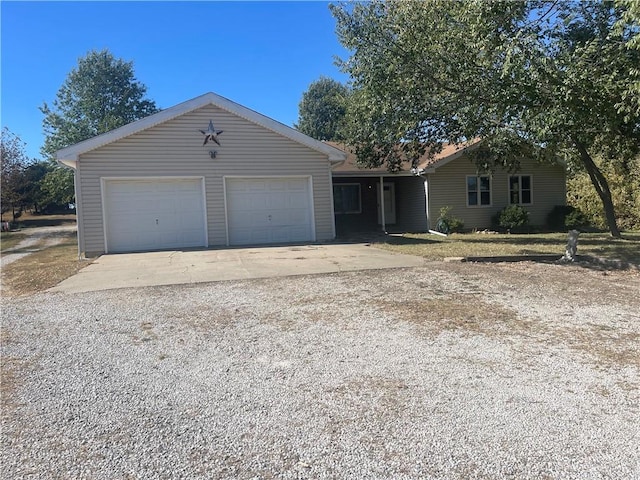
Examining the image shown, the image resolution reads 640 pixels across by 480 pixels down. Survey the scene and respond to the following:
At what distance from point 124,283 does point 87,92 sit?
27037mm

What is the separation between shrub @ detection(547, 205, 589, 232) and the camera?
64.1ft

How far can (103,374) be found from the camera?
404 cm

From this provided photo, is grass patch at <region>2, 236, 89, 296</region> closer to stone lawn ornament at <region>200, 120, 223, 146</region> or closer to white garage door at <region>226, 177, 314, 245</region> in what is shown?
white garage door at <region>226, 177, 314, 245</region>

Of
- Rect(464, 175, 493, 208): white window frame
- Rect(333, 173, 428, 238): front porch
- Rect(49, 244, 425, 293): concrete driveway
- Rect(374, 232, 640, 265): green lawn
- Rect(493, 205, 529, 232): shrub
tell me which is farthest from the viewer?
Rect(333, 173, 428, 238): front porch

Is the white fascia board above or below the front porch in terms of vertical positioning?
above

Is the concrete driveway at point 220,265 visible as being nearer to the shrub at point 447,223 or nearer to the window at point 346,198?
the shrub at point 447,223

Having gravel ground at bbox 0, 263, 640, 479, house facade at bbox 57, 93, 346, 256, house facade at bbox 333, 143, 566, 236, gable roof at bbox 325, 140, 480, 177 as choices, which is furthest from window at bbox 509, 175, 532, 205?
gravel ground at bbox 0, 263, 640, 479

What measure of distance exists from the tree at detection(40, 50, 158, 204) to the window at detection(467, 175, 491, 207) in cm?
2120

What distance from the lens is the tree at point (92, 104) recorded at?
29016 millimetres

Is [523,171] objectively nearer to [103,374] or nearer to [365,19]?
[365,19]

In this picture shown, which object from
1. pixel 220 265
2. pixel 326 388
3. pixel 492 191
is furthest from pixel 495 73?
pixel 492 191

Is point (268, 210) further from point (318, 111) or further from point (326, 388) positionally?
point (318, 111)

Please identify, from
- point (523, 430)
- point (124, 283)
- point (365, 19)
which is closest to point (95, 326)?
point (124, 283)

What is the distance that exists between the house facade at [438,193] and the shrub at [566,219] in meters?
0.33
